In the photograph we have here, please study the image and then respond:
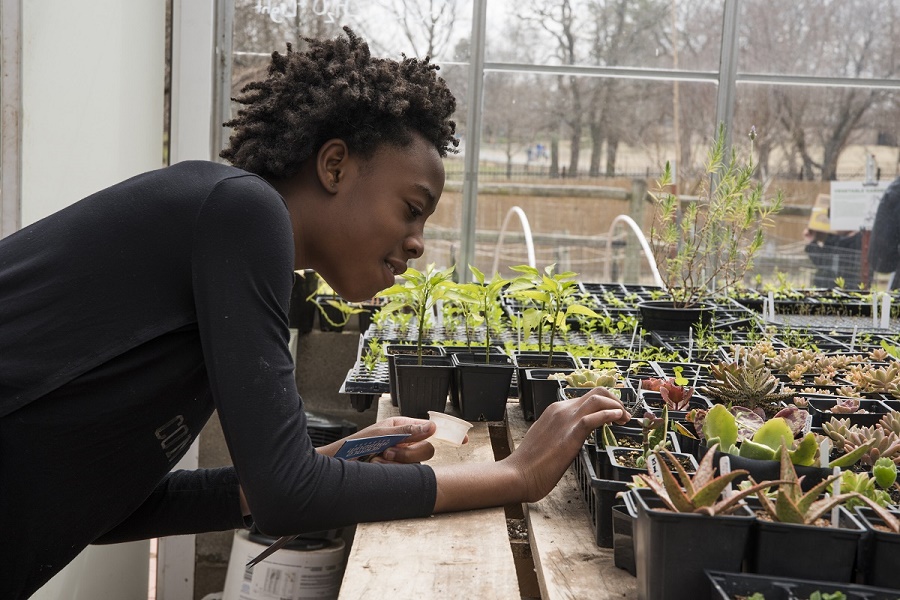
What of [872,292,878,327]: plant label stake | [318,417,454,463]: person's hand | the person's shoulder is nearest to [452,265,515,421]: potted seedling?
[318,417,454,463]: person's hand

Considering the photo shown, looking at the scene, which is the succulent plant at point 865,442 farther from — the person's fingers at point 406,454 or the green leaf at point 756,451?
the person's fingers at point 406,454

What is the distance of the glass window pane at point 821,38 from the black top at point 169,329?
408cm

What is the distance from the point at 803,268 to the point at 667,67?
4.33ft

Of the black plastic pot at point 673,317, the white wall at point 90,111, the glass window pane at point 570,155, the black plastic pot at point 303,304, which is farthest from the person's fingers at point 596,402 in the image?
the glass window pane at point 570,155

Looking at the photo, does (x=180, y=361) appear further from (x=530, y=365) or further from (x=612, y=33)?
(x=612, y=33)

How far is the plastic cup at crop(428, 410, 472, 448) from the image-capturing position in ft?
6.58

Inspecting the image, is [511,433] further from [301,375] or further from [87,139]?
[301,375]

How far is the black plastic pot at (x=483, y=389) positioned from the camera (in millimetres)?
2221

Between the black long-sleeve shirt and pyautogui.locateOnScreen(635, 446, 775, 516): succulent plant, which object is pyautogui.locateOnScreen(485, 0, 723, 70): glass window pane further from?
pyautogui.locateOnScreen(635, 446, 775, 516): succulent plant

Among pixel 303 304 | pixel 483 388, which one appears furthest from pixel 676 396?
pixel 303 304

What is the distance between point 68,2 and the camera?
2629 millimetres

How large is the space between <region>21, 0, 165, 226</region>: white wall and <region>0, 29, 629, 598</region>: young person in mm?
1143

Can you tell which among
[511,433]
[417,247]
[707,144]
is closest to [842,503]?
[417,247]

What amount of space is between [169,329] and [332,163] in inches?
16.0
